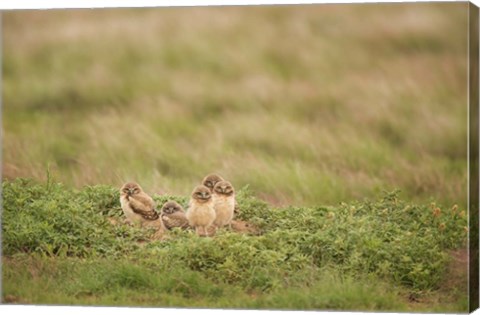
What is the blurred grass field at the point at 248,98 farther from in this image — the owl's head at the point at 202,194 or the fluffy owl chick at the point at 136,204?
the owl's head at the point at 202,194

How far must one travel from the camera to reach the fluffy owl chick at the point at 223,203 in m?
11.7

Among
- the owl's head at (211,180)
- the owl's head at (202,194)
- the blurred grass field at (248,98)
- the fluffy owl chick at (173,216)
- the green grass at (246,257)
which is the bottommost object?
the green grass at (246,257)

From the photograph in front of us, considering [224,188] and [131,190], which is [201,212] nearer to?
[224,188]

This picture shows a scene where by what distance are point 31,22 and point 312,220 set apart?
114 inches

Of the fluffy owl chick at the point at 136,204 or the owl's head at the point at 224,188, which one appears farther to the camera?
the fluffy owl chick at the point at 136,204

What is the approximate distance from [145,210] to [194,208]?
0.44 m

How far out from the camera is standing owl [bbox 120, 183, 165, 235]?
38.9 ft

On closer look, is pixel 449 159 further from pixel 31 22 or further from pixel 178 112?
pixel 31 22

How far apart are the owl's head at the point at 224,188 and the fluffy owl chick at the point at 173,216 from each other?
1.05 feet

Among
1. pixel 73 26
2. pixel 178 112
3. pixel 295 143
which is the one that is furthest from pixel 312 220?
pixel 73 26

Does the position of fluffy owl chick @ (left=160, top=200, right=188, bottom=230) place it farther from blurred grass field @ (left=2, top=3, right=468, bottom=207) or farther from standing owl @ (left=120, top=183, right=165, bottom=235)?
blurred grass field @ (left=2, top=3, right=468, bottom=207)

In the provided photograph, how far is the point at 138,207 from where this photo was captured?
11.9 meters

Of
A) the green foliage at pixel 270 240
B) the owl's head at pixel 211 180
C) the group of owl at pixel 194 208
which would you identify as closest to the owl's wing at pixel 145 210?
the group of owl at pixel 194 208

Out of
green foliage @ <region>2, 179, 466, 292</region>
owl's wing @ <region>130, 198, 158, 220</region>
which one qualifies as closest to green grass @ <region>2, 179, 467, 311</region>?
green foliage @ <region>2, 179, 466, 292</region>
